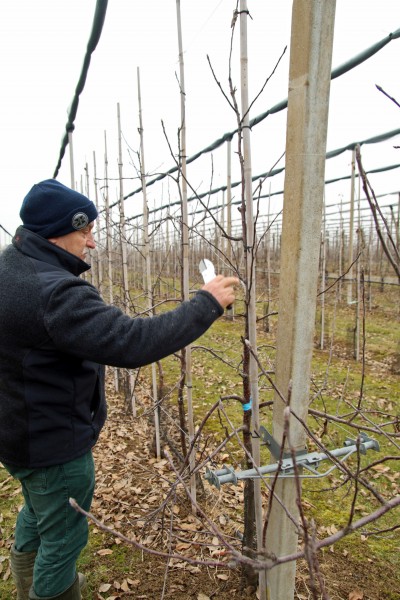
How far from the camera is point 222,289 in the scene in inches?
55.8

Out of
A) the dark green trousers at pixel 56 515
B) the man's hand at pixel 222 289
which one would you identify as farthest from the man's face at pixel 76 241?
the dark green trousers at pixel 56 515

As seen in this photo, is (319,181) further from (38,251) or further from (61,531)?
(61,531)

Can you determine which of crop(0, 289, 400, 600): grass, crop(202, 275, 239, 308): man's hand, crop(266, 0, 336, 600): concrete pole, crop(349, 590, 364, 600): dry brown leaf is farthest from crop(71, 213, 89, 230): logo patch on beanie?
crop(349, 590, 364, 600): dry brown leaf

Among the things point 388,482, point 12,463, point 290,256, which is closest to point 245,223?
point 290,256

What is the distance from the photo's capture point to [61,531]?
161 cm

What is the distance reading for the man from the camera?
1.36 metres

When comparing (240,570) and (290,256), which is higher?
(290,256)

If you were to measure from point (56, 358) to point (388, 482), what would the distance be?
3208mm

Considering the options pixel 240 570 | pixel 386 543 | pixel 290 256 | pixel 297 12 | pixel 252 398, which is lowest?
pixel 386 543

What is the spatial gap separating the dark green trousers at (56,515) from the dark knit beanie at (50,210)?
98 cm

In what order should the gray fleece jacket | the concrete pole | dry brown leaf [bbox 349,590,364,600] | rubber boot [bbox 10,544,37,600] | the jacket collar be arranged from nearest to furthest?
the concrete pole, the gray fleece jacket, the jacket collar, rubber boot [bbox 10,544,37,600], dry brown leaf [bbox 349,590,364,600]

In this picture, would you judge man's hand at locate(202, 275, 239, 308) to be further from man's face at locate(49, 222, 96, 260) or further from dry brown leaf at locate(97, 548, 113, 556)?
dry brown leaf at locate(97, 548, 113, 556)

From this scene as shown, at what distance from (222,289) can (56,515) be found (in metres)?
1.17

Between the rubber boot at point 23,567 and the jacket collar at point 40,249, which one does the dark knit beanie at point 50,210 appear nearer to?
the jacket collar at point 40,249
